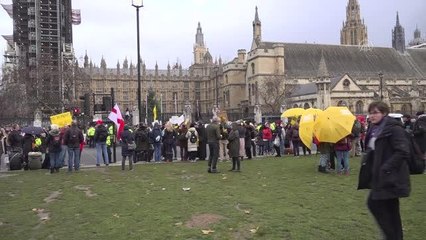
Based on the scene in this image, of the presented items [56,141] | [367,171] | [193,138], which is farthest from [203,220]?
[193,138]

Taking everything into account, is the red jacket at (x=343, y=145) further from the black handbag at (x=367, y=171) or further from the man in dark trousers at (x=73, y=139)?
the man in dark trousers at (x=73, y=139)

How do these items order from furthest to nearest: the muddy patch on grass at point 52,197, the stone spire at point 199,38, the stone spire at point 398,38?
the stone spire at point 199,38 < the stone spire at point 398,38 < the muddy patch on grass at point 52,197

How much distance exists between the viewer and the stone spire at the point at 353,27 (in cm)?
10931

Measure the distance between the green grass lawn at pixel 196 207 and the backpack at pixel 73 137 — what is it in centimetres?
161

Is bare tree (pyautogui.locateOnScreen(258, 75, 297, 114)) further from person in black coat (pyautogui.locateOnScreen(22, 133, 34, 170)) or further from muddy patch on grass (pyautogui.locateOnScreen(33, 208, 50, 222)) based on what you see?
muddy patch on grass (pyautogui.locateOnScreen(33, 208, 50, 222))

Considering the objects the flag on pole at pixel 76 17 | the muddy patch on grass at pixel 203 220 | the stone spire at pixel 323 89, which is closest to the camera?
the muddy patch on grass at pixel 203 220

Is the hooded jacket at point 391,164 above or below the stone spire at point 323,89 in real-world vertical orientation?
below

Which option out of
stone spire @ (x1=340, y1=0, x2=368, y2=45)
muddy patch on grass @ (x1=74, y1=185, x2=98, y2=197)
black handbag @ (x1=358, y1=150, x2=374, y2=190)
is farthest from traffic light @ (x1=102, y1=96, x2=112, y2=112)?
stone spire @ (x1=340, y1=0, x2=368, y2=45)

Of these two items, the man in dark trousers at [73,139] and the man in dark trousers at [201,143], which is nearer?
the man in dark trousers at [73,139]

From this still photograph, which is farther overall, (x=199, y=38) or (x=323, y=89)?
(x=199, y=38)

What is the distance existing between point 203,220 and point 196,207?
3.62ft

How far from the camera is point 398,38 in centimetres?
9275

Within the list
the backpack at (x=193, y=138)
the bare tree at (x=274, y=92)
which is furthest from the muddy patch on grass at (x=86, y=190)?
the bare tree at (x=274, y=92)

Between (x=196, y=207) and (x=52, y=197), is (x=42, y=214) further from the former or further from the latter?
(x=196, y=207)
